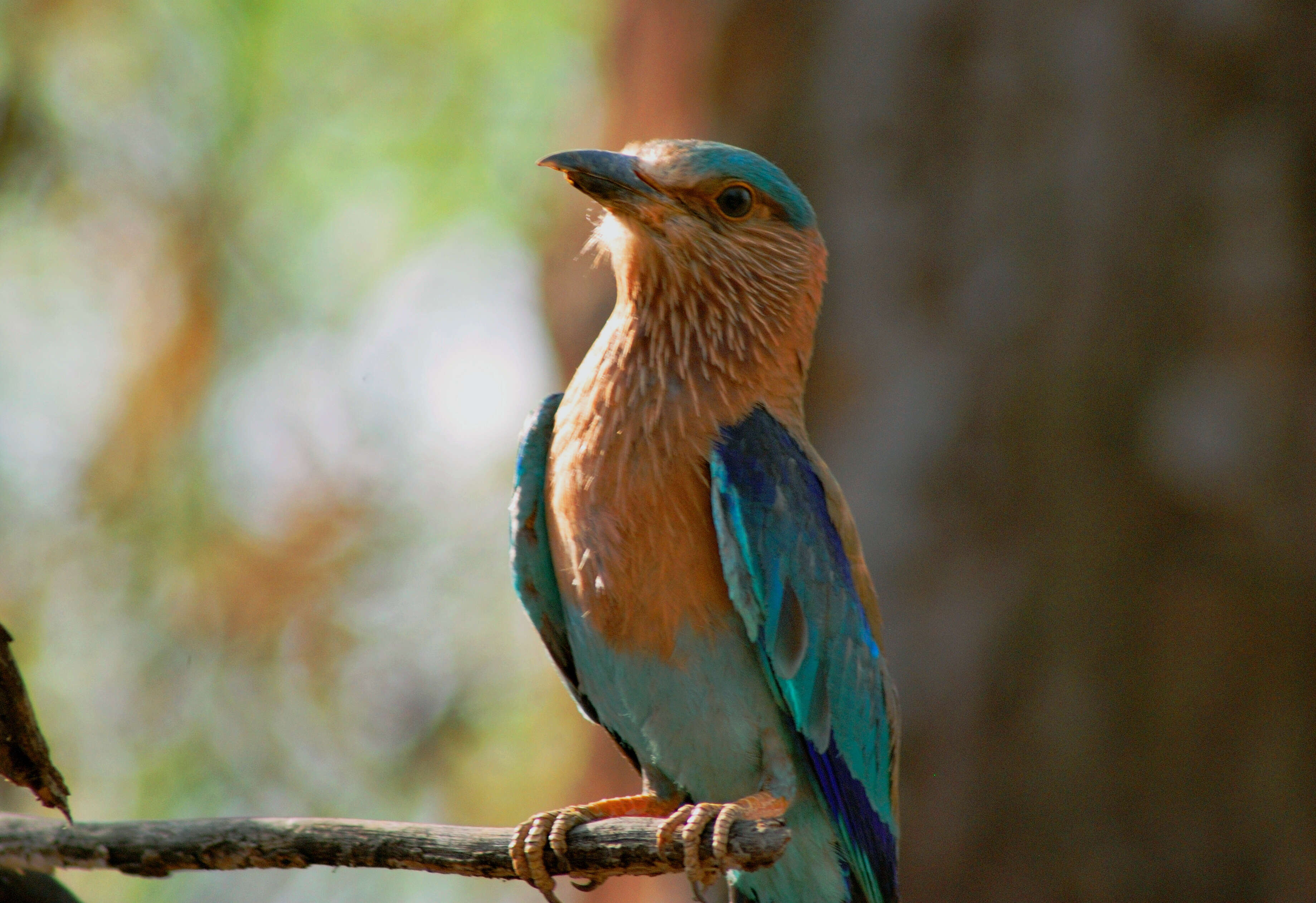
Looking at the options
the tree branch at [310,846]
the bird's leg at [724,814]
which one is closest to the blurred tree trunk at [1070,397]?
the bird's leg at [724,814]

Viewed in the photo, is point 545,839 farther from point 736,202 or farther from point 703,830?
point 736,202

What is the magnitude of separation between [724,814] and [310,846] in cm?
96

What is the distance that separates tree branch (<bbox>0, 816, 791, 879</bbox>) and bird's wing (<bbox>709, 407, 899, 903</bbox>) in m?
0.64

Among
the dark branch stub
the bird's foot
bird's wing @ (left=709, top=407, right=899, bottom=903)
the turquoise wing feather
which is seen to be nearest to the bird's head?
bird's wing @ (left=709, top=407, right=899, bottom=903)

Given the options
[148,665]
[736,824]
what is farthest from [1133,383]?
[148,665]

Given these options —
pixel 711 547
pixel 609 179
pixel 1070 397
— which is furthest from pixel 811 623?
pixel 1070 397

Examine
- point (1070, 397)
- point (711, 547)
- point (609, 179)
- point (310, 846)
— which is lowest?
point (310, 846)

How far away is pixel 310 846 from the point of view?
2799 mm

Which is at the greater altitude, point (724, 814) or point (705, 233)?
point (705, 233)

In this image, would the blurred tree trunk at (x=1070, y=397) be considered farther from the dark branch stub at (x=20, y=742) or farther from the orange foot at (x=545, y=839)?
the dark branch stub at (x=20, y=742)

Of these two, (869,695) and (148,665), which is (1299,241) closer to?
(869,695)

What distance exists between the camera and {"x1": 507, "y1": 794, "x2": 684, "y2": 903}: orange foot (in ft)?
9.93

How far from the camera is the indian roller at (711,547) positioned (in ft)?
10.9

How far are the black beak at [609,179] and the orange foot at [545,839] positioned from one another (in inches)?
64.8
